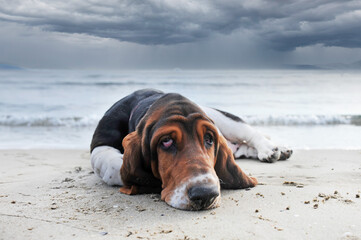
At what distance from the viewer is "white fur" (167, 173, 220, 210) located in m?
3.27

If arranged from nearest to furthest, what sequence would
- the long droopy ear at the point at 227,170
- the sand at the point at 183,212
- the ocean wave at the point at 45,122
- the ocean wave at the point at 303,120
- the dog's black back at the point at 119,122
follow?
the sand at the point at 183,212 → the long droopy ear at the point at 227,170 → the dog's black back at the point at 119,122 → the ocean wave at the point at 45,122 → the ocean wave at the point at 303,120

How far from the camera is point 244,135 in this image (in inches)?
260

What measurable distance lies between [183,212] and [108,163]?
166 centimetres

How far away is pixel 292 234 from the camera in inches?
117

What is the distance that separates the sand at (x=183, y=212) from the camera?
304 cm

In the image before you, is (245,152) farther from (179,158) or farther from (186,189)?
(186,189)

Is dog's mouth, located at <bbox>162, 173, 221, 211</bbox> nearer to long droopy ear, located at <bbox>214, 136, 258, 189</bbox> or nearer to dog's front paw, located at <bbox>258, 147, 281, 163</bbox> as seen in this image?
long droopy ear, located at <bbox>214, 136, 258, 189</bbox>

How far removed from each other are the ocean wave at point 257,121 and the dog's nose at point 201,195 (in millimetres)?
10365

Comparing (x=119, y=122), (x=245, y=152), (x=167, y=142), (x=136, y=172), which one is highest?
(x=167, y=142)

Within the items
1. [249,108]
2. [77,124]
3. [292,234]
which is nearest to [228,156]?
[292,234]

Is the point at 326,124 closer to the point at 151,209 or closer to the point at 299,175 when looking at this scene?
the point at 299,175

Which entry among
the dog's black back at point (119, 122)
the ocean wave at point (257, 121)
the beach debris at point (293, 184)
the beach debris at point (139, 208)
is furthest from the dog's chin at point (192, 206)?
the ocean wave at point (257, 121)

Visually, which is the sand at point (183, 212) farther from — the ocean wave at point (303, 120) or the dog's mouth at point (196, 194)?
the ocean wave at point (303, 120)

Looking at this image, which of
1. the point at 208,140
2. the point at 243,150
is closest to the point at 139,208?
the point at 208,140
